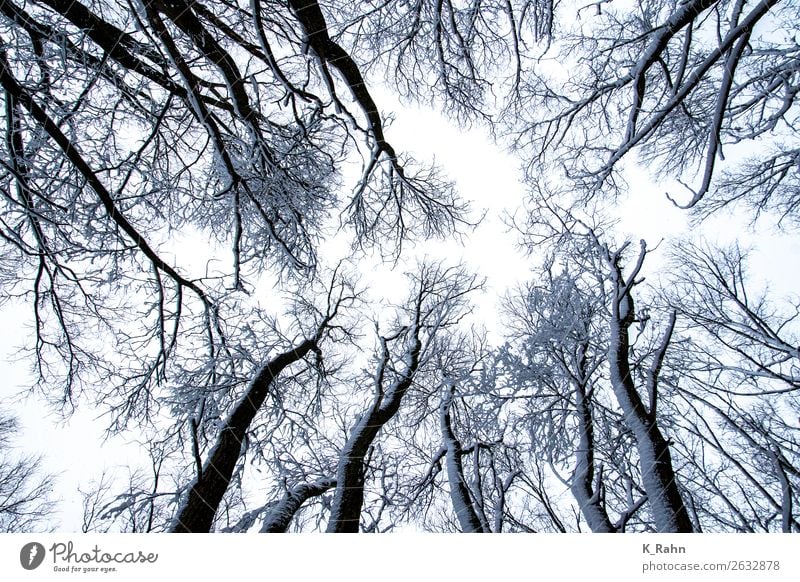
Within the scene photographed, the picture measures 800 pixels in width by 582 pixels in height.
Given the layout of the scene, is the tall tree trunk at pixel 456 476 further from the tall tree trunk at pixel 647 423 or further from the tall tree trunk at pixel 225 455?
the tall tree trunk at pixel 225 455

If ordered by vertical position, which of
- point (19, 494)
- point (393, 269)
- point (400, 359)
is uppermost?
point (393, 269)

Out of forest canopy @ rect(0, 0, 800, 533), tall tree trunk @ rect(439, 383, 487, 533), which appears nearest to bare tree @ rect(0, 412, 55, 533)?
forest canopy @ rect(0, 0, 800, 533)

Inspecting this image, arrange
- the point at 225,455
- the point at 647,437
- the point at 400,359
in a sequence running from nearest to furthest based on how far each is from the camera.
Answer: the point at 647,437 < the point at 225,455 < the point at 400,359

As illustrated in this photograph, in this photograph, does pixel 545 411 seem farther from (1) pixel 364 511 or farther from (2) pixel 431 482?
(1) pixel 364 511

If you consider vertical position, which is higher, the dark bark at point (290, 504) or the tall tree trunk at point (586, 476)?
the tall tree trunk at point (586, 476)

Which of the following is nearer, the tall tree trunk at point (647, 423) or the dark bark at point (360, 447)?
the tall tree trunk at point (647, 423)

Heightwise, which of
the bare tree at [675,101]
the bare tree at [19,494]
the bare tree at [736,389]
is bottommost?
the bare tree at [19,494]

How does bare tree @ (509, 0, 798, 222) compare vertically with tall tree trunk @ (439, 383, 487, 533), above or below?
above

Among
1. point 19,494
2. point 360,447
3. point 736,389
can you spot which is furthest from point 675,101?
point 19,494

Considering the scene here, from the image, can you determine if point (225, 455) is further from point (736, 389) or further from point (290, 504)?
point (736, 389)

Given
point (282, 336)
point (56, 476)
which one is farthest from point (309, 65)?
point (56, 476)

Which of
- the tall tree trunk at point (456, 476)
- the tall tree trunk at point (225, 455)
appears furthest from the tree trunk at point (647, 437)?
the tall tree trunk at point (225, 455)

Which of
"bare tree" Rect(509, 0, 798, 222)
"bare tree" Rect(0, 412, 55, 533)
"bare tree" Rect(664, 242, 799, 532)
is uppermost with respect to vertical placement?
"bare tree" Rect(509, 0, 798, 222)

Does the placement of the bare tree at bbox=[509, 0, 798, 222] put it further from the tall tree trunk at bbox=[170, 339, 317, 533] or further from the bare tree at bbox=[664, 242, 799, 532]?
the tall tree trunk at bbox=[170, 339, 317, 533]
